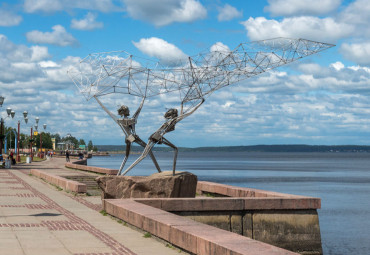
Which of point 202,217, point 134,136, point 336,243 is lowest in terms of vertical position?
point 336,243

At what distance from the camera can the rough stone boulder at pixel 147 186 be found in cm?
1648

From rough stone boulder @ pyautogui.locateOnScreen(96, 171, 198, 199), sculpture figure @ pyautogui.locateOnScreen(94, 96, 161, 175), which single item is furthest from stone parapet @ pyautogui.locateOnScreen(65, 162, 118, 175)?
rough stone boulder @ pyautogui.locateOnScreen(96, 171, 198, 199)

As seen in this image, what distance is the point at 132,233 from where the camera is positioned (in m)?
11.1

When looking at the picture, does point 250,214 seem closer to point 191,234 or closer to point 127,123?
point 127,123

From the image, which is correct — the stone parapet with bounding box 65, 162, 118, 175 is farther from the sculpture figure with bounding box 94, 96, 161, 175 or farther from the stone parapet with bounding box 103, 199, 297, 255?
the stone parapet with bounding box 103, 199, 297, 255

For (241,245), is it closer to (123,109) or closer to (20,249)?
(20,249)

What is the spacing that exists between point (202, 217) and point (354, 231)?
11187mm

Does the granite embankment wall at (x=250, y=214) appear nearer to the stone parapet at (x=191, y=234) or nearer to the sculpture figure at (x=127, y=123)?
the stone parapet at (x=191, y=234)

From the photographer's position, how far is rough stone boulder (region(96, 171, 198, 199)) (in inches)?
649

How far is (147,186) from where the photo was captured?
1652 cm

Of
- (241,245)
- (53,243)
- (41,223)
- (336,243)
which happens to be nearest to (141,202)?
(41,223)

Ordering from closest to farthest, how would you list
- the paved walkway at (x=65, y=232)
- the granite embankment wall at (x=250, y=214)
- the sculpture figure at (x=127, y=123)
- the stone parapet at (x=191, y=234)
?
the stone parapet at (x=191, y=234)
the paved walkway at (x=65, y=232)
the granite embankment wall at (x=250, y=214)
the sculpture figure at (x=127, y=123)

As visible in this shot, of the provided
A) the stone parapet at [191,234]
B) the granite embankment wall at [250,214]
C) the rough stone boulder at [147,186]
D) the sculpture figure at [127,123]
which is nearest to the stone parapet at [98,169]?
the sculpture figure at [127,123]

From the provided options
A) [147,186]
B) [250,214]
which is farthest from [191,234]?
[147,186]
